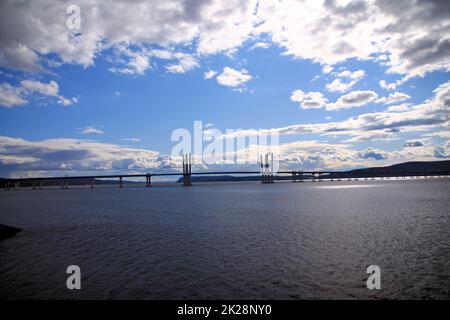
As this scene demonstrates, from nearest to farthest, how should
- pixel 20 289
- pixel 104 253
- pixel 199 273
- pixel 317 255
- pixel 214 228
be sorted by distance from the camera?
pixel 20 289 < pixel 199 273 < pixel 317 255 < pixel 104 253 < pixel 214 228

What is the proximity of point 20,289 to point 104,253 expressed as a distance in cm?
738

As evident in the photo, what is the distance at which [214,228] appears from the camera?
3262 centimetres

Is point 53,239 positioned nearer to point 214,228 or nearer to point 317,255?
point 214,228

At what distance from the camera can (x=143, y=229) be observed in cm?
3281
